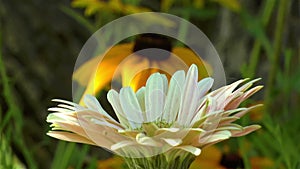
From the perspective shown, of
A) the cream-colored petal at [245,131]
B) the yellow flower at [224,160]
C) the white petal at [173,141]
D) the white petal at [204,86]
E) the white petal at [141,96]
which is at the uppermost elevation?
the white petal at [141,96]

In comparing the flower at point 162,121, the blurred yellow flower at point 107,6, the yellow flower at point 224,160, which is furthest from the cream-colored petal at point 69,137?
the blurred yellow flower at point 107,6

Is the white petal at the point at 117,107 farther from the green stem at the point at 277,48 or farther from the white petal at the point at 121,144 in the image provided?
the green stem at the point at 277,48

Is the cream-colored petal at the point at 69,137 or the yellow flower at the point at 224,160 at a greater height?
the cream-colored petal at the point at 69,137

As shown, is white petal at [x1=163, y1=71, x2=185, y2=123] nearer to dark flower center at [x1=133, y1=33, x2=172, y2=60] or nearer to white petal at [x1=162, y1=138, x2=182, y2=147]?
white petal at [x1=162, y1=138, x2=182, y2=147]

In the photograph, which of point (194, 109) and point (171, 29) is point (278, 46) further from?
point (194, 109)

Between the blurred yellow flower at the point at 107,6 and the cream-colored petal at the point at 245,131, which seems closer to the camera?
the cream-colored petal at the point at 245,131
